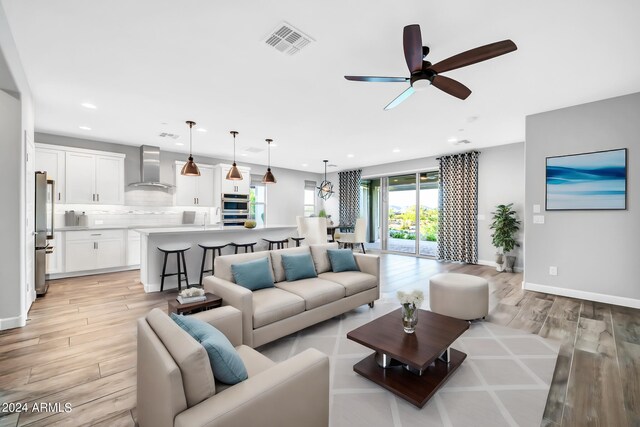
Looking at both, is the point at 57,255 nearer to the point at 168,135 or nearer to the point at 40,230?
the point at 40,230

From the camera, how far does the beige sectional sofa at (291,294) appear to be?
2420 millimetres

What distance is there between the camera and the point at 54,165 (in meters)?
5.27

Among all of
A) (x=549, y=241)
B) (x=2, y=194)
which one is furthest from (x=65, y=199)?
(x=549, y=241)

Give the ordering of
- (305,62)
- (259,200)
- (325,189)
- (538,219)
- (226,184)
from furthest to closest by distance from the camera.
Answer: (325,189) < (259,200) < (226,184) < (538,219) < (305,62)

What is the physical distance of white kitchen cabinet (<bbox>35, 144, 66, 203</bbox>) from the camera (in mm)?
5113

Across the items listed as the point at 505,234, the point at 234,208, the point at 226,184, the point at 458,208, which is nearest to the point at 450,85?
the point at 505,234

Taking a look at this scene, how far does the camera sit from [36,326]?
3.06 meters

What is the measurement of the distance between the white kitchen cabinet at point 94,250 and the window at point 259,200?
11.9ft

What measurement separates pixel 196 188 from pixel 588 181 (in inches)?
300

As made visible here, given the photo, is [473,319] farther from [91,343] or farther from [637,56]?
[91,343]

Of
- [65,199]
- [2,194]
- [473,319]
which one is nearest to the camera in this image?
[2,194]

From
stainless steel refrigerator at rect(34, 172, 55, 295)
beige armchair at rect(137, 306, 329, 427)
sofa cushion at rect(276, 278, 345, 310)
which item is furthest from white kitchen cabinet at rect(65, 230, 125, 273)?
beige armchair at rect(137, 306, 329, 427)

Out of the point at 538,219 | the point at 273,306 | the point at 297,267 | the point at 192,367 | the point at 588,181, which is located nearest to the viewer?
the point at 192,367

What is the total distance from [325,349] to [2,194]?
12.4ft
